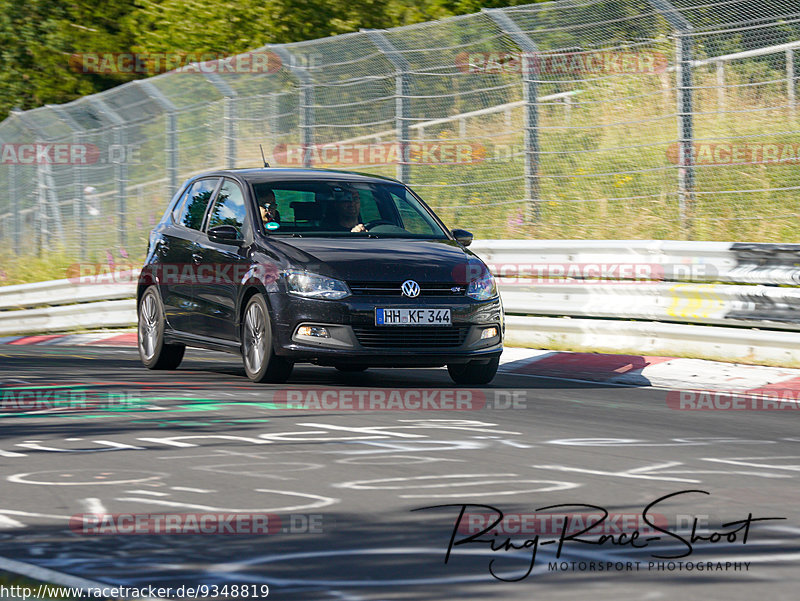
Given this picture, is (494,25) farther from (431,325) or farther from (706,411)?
(706,411)

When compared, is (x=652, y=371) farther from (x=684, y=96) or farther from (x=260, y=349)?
(x=684, y=96)

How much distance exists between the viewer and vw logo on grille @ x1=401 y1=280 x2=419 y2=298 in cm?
1110

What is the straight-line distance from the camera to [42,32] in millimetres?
40094

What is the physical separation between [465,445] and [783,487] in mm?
1984

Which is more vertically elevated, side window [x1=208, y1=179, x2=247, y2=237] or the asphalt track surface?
side window [x1=208, y1=179, x2=247, y2=237]

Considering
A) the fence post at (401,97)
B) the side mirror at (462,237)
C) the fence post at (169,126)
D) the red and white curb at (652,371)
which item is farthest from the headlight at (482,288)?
the fence post at (169,126)

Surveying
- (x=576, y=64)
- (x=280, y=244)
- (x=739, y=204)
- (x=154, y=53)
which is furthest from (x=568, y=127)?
(x=154, y=53)

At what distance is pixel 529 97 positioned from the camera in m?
16.4

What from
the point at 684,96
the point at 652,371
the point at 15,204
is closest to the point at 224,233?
the point at 652,371

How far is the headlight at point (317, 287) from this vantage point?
1104cm

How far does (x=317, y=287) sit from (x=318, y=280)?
5 centimetres

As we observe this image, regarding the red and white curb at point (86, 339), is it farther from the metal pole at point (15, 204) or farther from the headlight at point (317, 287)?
the metal pole at point (15, 204)

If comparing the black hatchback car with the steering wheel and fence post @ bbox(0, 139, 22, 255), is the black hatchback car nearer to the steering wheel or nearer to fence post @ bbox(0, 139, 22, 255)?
the steering wheel

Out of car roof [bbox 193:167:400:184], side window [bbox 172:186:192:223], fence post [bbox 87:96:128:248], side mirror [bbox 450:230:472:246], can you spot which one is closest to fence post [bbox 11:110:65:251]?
fence post [bbox 87:96:128:248]
